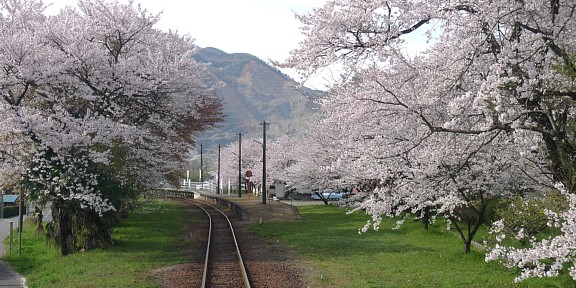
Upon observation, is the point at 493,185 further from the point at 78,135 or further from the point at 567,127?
the point at 78,135

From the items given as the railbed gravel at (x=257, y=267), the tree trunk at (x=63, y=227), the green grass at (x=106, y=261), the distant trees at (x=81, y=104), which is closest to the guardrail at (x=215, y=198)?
the green grass at (x=106, y=261)

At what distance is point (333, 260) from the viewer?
60.1 feet

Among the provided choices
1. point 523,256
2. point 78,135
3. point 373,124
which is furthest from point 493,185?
point 78,135

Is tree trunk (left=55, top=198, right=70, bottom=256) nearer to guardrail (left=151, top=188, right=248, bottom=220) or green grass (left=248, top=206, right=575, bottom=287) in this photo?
green grass (left=248, top=206, right=575, bottom=287)

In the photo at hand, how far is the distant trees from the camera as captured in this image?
1858 centimetres

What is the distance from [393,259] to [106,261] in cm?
872

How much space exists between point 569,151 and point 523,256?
124 inches

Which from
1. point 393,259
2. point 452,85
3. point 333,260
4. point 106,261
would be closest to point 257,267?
point 333,260

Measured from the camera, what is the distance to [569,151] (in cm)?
994

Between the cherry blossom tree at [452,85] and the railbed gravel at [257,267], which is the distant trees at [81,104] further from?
the cherry blossom tree at [452,85]

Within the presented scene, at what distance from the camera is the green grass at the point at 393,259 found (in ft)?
46.6

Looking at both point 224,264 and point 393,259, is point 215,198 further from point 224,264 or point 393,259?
point 393,259

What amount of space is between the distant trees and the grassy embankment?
1717mm

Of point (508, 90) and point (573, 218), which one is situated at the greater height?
point (508, 90)
